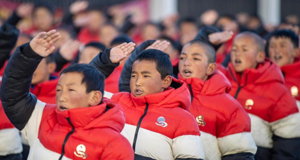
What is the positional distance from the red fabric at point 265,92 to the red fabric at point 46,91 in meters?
1.58

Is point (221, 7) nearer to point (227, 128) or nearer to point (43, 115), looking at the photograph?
point (227, 128)

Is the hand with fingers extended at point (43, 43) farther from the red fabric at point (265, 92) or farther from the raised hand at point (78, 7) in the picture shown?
the raised hand at point (78, 7)

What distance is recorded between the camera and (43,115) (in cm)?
319

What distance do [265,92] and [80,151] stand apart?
2079 mm

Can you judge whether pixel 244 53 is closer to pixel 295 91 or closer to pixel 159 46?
pixel 295 91

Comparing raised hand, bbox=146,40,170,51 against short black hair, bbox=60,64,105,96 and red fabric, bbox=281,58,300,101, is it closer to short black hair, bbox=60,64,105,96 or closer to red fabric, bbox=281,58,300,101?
short black hair, bbox=60,64,105,96

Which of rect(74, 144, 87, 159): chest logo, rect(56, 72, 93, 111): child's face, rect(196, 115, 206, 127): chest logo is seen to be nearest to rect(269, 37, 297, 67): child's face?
rect(196, 115, 206, 127): chest logo

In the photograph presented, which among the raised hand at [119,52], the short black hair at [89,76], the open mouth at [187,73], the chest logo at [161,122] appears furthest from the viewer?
the open mouth at [187,73]

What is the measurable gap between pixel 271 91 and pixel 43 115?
83.1 inches

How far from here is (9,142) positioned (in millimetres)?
3953

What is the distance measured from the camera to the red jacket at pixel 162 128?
3305 millimetres

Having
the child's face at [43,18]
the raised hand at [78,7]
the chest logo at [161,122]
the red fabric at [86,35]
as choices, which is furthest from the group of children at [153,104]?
the red fabric at [86,35]

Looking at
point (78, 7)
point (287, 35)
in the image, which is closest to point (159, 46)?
point (287, 35)

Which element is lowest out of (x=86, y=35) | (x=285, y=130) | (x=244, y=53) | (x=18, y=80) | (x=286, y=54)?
→ (x=86, y=35)
